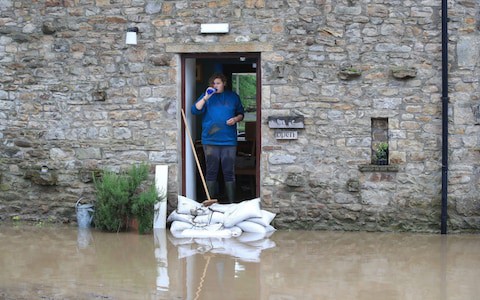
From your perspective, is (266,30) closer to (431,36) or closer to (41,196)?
(431,36)

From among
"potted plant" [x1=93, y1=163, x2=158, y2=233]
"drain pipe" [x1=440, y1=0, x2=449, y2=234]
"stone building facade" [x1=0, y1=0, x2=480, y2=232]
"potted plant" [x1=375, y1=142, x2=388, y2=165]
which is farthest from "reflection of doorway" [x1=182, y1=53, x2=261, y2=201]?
"drain pipe" [x1=440, y1=0, x2=449, y2=234]

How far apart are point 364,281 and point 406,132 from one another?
2817 mm

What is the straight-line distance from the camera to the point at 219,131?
32.6 ft

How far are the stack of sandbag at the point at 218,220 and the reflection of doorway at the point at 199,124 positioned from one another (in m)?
0.44

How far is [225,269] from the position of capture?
7.46 m

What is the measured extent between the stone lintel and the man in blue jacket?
1.69 feet

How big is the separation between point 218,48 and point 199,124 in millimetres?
2219

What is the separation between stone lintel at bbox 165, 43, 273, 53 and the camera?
948cm

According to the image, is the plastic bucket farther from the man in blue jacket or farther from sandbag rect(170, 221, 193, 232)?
the man in blue jacket

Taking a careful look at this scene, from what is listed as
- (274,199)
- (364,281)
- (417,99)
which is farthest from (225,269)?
(417,99)

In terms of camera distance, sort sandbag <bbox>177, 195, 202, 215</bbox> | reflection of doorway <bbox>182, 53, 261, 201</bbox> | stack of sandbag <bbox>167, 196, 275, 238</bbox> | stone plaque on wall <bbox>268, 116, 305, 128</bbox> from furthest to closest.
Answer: reflection of doorway <bbox>182, 53, 261, 201</bbox> → sandbag <bbox>177, 195, 202, 215</bbox> → stone plaque on wall <bbox>268, 116, 305, 128</bbox> → stack of sandbag <bbox>167, 196, 275, 238</bbox>

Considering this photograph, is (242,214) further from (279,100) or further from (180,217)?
(279,100)

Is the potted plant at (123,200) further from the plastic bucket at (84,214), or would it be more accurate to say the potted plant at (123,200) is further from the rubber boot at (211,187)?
the rubber boot at (211,187)

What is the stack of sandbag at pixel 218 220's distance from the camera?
9.21 m
